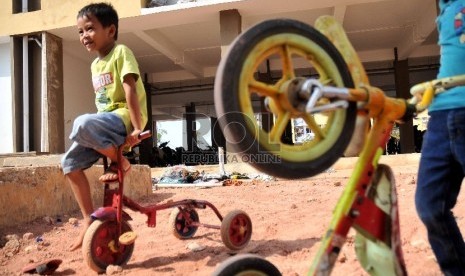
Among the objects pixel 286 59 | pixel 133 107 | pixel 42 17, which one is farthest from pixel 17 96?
pixel 286 59

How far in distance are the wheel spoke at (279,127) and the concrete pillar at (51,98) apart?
8927 millimetres

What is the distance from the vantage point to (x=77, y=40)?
10.3m

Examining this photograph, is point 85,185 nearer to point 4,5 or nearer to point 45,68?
point 45,68

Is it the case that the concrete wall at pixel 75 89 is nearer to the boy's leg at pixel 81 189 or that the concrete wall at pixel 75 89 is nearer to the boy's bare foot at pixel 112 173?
the boy's leg at pixel 81 189

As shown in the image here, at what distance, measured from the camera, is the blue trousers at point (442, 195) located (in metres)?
1.61

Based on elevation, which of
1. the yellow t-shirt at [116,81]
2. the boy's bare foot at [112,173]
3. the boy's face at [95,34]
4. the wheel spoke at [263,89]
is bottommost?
the boy's bare foot at [112,173]

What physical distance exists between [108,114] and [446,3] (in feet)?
6.36

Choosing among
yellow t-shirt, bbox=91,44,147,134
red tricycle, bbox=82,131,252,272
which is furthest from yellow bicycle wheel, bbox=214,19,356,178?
yellow t-shirt, bbox=91,44,147,134

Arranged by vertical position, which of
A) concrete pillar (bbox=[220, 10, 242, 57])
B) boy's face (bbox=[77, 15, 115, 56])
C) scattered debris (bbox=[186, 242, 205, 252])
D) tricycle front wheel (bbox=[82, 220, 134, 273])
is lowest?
scattered debris (bbox=[186, 242, 205, 252])

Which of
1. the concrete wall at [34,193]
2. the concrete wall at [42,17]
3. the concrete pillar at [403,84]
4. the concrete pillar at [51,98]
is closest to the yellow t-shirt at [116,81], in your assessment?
the concrete wall at [34,193]

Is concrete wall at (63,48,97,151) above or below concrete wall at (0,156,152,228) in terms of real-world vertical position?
above

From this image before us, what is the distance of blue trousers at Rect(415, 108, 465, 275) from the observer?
5.27 ft

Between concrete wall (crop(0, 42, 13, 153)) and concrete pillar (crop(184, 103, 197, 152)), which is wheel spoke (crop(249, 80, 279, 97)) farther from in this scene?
concrete pillar (crop(184, 103, 197, 152))

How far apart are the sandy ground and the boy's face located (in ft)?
4.74
